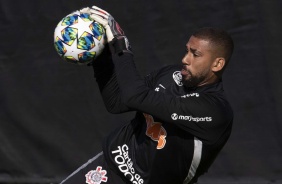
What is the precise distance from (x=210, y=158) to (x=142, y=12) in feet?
7.25

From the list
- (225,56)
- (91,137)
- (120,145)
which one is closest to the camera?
(225,56)

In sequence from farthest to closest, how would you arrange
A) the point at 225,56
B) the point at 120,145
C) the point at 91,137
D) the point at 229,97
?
the point at 91,137, the point at 229,97, the point at 120,145, the point at 225,56

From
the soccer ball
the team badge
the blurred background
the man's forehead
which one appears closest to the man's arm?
the soccer ball

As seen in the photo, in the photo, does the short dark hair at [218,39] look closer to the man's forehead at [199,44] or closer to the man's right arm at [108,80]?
the man's forehead at [199,44]

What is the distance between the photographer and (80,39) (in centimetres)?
402

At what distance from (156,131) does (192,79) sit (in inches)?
15.1

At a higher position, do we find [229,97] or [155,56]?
[155,56]

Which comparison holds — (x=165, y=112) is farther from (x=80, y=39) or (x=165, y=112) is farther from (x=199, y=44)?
(x=80, y=39)

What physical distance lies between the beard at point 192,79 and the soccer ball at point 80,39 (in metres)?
0.53

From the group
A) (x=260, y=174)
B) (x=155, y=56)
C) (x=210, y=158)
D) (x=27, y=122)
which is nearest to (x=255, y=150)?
(x=260, y=174)

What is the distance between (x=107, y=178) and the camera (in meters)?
4.28

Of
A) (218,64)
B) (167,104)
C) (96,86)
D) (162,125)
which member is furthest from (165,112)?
(96,86)

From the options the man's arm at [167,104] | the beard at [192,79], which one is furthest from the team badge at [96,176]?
the beard at [192,79]

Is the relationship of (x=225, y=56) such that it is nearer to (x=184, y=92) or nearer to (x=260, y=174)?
(x=184, y=92)
